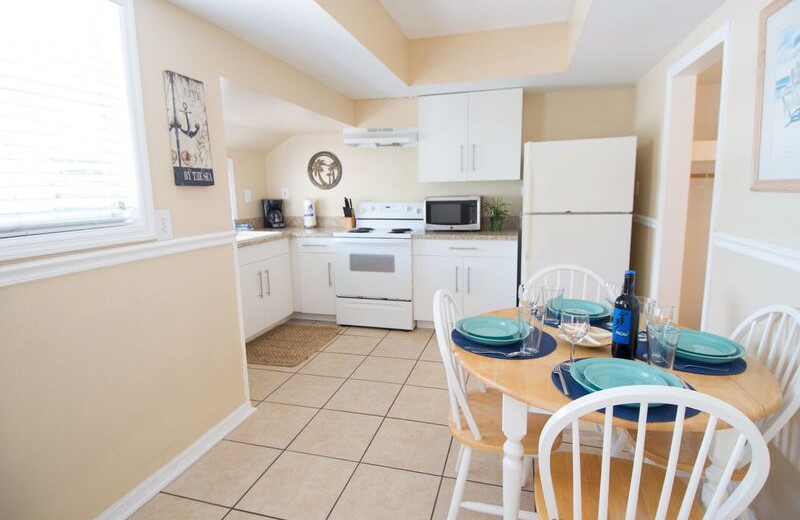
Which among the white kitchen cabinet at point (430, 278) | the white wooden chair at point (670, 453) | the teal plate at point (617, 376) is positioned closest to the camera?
the white wooden chair at point (670, 453)

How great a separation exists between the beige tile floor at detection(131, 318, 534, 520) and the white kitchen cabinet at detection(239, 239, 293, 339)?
627mm

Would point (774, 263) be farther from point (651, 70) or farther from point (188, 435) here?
point (188, 435)

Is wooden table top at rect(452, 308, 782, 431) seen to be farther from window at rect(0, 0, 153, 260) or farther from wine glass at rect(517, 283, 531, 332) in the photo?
window at rect(0, 0, 153, 260)

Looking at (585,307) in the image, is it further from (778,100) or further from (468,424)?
(778,100)

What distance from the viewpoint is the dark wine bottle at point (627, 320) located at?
4.09ft

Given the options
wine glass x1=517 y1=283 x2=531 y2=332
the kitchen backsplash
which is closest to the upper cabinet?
the kitchen backsplash

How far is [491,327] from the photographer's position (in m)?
1.54

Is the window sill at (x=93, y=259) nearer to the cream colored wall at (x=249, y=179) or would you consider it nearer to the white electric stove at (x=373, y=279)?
the white electric stove at (x=373, y=279)

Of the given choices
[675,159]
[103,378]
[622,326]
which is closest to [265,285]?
[103,378]

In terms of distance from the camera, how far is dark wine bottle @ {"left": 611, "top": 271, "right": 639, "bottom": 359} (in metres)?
1.25

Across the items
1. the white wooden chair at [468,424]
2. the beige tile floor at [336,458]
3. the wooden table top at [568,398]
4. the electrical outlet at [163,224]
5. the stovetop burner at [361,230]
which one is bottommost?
the beige tile floor at [336,458]

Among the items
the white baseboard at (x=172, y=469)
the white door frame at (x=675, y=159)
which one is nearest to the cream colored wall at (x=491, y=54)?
the white door frame at (x=675, y=159)

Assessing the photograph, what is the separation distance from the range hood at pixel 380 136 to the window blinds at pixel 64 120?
88.2 inches

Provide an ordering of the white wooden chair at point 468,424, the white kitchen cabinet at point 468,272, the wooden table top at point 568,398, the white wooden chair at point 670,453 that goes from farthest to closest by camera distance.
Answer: the white kitchen cabinet at point 468,272 → the white wooden chair at point 468,424 → the wooden table top at point 568,398 → the white wooden chair at point 670,453
